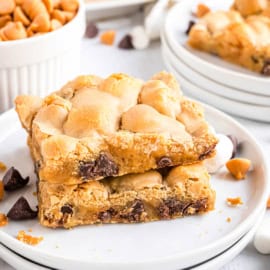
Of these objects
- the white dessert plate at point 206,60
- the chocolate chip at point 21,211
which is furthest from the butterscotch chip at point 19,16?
the chocolate chip at point 21,211

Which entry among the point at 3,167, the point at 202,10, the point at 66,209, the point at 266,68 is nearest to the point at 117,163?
the point at 66,209

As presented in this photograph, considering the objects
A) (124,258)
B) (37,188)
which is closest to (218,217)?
(124,258)

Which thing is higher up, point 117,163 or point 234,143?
point 117,163

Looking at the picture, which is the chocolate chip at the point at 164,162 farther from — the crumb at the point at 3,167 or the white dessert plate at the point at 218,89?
the white dessert plate at the point at 218,89

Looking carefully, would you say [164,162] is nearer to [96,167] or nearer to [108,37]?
[96,167]

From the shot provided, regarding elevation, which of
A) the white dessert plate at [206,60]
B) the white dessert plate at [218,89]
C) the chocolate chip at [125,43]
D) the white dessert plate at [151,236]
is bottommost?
the chocolate chip at [125,43]

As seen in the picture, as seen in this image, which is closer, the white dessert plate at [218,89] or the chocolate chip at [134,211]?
the chocolate chip at [134,211]
